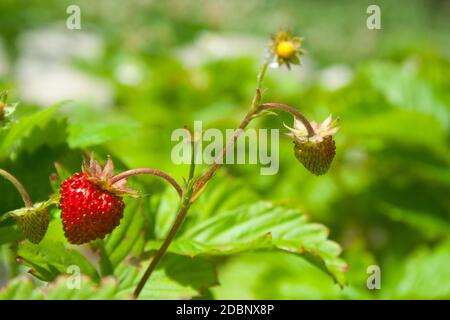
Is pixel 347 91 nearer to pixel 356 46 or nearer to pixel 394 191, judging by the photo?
pixel 394 191

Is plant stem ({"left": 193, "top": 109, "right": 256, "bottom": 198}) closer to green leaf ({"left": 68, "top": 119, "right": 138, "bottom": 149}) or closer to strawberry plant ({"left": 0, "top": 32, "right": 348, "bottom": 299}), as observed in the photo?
strawberry plant ({"left": 0, "top": 32, "right": 348, "bottom": 299})

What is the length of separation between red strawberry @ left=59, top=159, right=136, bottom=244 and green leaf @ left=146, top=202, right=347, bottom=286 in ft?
0.47

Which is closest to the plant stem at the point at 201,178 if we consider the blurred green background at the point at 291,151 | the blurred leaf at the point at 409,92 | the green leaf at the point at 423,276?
the blurred green background at the point at 291,151

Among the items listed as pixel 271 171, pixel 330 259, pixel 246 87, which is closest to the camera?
pixel 330 259

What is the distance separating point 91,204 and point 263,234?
268 mm

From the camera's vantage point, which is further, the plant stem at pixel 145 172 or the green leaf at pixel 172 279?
the green leaf at pixel 172 279

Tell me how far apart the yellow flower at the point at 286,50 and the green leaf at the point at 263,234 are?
0.70ft

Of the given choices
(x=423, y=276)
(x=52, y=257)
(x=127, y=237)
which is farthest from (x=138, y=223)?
(x=423, y=276)

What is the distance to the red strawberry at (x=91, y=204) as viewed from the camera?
73 cm

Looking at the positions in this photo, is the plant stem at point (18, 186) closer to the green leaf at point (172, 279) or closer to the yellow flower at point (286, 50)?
the green leaf at point (172, 279)

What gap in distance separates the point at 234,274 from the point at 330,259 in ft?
2.45

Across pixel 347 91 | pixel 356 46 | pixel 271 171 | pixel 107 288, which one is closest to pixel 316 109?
pixel 347 91

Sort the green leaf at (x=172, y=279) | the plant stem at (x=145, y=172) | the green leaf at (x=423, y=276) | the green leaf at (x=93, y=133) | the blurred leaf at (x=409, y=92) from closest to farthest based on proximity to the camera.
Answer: the plant stem at (x=145, y=172) → the green leaf at (x=172, y=279) → the green leaf at (x=93, y=133) → the green leaf at (x=423, y=276) → the blurred leaf at (x=409, y=92)

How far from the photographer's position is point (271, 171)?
1847mm
